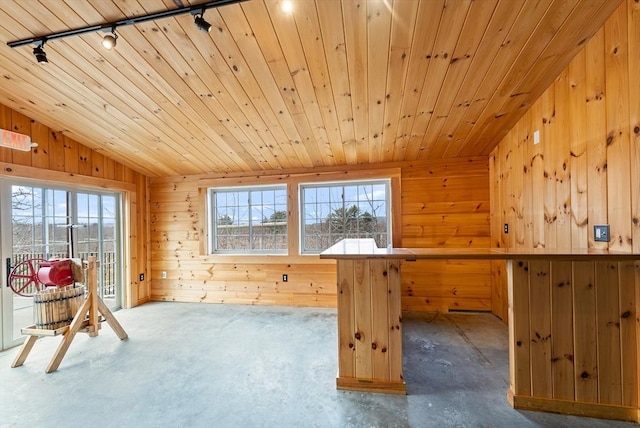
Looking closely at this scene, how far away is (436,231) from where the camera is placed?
3.56 meters

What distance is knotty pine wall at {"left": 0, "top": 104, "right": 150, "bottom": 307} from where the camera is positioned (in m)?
2.79

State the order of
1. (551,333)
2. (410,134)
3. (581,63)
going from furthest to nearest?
(410,134) → (581,63) → (551,333)

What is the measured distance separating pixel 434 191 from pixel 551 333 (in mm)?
2180

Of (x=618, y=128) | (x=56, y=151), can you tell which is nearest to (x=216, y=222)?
(x=56, y=151)

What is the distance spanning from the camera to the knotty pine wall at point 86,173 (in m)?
2.79

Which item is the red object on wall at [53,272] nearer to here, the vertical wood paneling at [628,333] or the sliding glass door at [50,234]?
the sliding glass door at [50,234]

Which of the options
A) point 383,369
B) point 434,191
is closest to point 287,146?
point 434,191

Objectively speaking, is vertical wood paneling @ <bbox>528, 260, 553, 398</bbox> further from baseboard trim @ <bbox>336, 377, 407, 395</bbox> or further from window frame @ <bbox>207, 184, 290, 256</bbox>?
window frame @ <bbox>207, 184, 290, 256</bbox>

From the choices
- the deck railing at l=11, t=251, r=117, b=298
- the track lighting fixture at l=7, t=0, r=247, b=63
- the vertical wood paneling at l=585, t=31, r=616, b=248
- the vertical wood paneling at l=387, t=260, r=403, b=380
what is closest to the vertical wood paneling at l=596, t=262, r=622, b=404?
the vertical wood paneling at l=585, t=31, r=616, b=248

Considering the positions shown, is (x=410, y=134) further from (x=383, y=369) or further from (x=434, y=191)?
(x=383, y=369)

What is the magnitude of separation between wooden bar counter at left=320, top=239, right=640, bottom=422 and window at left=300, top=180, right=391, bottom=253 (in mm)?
2055

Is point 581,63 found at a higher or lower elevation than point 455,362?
higher

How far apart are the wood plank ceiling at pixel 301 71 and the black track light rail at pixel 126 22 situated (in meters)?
0.04

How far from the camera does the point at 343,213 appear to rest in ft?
13.1
